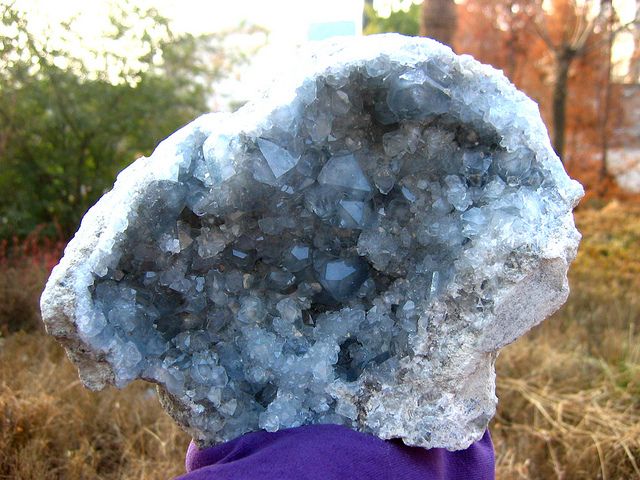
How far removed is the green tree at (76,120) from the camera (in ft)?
14.3

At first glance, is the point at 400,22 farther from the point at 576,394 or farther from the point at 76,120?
the point at 576,394

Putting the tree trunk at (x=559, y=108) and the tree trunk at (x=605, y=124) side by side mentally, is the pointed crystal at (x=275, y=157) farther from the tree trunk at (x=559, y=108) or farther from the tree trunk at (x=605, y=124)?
the tree trunk at (x=605, y=124)

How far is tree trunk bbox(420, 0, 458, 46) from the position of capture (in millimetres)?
4758

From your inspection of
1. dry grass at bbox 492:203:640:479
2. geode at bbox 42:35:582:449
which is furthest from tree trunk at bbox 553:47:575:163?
geode at bbox 42:35:582:449

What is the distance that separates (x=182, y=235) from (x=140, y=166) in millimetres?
124

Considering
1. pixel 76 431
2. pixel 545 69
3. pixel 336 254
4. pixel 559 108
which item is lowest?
pixel 545 69

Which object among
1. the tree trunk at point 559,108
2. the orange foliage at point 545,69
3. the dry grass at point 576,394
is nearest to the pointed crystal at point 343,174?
the dry grass at point 576,394

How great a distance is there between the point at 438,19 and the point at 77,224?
2.99m

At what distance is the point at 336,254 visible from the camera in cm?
108

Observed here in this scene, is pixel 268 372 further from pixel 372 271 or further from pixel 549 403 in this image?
pixel 549 403

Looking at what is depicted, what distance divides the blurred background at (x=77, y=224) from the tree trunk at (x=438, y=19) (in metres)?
0.01

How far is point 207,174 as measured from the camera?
949 mm

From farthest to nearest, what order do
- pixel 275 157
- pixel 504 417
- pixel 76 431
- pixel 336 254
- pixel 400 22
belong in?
pixel 400 22
pixel 504 417
pixel 76 431
pixel 336 254
pixel 275 157

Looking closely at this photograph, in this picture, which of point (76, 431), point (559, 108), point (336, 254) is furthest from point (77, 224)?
point (559, 108)
